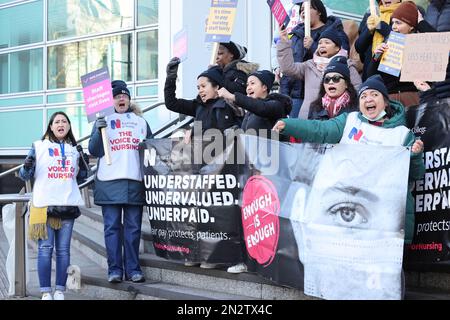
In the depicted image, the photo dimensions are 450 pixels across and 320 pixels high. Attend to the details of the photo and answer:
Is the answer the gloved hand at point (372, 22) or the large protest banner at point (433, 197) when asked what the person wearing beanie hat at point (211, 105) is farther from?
the large protest banner at point (433, 197)

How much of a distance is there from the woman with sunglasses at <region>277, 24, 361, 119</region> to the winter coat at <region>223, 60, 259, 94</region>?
0.42m

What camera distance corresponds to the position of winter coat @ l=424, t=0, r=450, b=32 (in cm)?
594

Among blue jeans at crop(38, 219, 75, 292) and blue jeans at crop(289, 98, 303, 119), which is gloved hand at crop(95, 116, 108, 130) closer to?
blue jeans at crop(38, 219, 75, 292)

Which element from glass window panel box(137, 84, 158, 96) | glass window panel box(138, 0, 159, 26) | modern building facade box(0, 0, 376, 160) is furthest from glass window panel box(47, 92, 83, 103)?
glass window panel box(138, 0, 159, 26)

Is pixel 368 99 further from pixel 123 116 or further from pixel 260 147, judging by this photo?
pixel 123 116

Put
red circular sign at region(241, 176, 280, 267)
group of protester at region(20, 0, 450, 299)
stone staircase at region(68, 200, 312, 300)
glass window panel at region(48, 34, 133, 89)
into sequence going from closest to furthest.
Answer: red circular sign at region(241, 176, 280, 267) → stone staircase at region(68, 200, 312, 300) → group of protester at region(20, 0, 450, 299) → glass window panel at region(48, 34, 133, 89)

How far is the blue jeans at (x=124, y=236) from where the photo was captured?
646cm

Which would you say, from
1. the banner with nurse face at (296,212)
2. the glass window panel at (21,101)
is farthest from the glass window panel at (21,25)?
the banner with nurse face at (296,212)

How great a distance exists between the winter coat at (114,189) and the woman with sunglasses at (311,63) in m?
1.62

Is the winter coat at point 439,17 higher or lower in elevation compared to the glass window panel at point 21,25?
lower

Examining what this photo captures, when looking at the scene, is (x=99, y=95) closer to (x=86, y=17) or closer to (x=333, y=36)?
(x=333, y=36)

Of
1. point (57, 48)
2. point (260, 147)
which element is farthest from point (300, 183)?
point (57, 48)

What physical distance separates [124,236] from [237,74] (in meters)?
1.85
